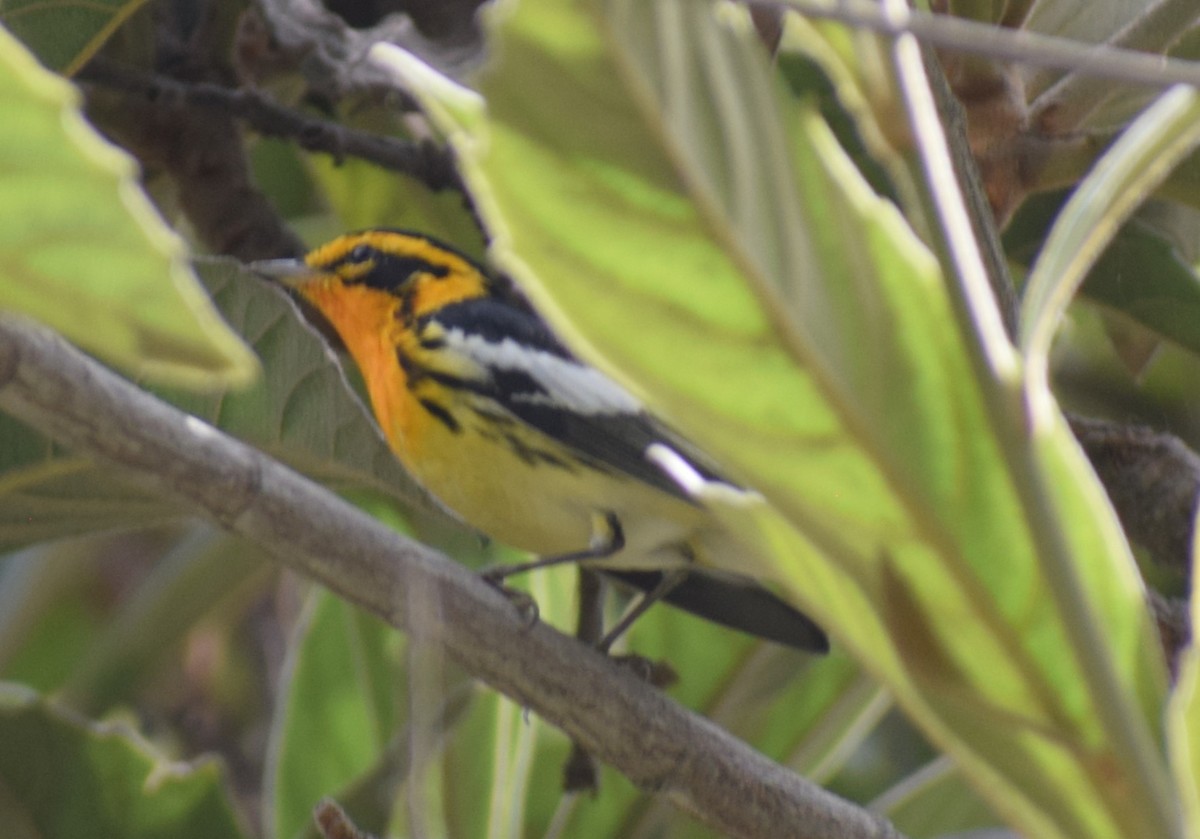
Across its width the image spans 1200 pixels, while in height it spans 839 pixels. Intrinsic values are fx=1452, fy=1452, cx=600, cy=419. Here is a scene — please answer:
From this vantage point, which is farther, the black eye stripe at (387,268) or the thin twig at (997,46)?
the black eye stripe at (387,268)

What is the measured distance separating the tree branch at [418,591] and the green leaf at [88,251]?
0.11 meters

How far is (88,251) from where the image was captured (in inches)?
13.3

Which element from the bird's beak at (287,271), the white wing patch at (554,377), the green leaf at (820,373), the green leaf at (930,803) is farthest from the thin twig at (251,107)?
the green leaf at (820,373)

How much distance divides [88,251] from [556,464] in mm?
1098

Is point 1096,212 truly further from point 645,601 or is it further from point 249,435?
point 645,601

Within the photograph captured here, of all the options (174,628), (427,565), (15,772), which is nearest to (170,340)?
(427,565)

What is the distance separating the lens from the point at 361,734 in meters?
1.42

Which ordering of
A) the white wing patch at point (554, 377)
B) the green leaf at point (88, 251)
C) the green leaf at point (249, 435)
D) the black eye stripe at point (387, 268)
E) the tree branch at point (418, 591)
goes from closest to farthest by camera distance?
1. the green leaf at point (88, 251)
2. the tree branch at point (418, 591)
3. the green leaf at point (249, 435)
4. the white wing patch at point (554, 377)
5. the black eye stripe at point (387, 268)

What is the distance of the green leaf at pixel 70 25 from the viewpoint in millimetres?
1131

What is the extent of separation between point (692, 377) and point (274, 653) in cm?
206

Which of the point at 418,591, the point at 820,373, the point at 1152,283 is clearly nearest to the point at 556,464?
the point at 1152,283

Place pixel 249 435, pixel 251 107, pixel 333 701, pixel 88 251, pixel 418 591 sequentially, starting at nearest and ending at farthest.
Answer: pixel 88 251 < pixel 418 591 < pixel 249 435 < pixel 251 107 < pixel 333 701

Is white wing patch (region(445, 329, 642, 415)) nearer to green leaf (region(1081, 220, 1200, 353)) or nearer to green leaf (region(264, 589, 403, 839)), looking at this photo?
green leaf (region(264, 589, 403, 839))

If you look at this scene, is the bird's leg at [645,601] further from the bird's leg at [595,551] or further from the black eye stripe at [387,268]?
the black eye stripe at [387,268]
